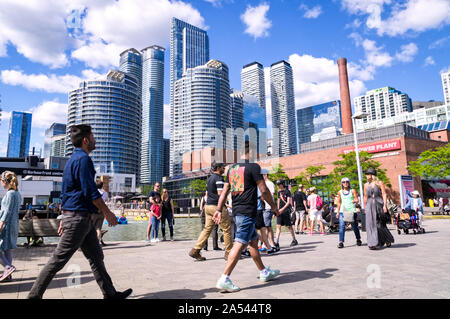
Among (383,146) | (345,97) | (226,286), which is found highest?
(345,97)

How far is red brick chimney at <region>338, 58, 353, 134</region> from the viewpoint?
6147 cm

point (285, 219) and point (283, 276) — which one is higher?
point (285, 219)

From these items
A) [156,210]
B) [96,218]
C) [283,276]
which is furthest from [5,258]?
[156,210]

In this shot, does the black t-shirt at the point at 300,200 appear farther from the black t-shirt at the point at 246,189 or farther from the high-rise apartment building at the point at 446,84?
the high-rise apartment building at the point at 446,84

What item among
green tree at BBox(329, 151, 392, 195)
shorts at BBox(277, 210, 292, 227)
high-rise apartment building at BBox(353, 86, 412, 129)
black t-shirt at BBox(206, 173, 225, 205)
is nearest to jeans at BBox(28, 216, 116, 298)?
black t-shirt at BBox(206, 173, 225, 205)

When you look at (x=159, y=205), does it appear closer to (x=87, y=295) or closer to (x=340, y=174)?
(x=87, y=295)

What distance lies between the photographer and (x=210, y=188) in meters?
6.69

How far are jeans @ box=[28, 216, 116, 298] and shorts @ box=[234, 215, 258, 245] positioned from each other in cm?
167

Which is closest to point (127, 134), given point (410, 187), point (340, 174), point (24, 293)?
point (340, 174)

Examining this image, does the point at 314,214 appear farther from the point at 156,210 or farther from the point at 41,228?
the point at 41,228

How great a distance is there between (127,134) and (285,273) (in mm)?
133959

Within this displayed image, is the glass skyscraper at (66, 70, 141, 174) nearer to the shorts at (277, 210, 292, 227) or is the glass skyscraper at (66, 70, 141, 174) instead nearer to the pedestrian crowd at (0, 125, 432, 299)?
the shorts at (277, 210, 292, 227)

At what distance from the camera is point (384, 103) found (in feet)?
579

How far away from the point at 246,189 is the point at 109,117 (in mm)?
130359
